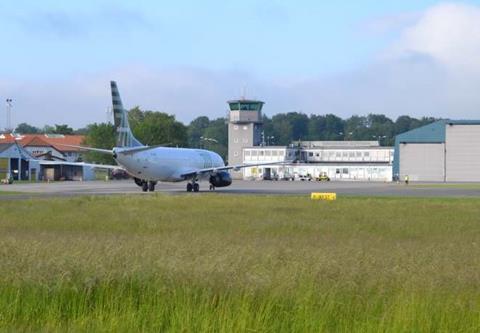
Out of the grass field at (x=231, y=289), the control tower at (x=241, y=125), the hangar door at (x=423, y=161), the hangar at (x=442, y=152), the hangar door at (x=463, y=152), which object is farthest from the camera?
the control tower at (x=241, y=125)

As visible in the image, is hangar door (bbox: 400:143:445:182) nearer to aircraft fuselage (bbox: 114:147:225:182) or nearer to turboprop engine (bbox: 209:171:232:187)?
turboprop engine (bbox: 209:171:232:187)

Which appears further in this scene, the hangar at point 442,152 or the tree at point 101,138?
the tree at point 101,138

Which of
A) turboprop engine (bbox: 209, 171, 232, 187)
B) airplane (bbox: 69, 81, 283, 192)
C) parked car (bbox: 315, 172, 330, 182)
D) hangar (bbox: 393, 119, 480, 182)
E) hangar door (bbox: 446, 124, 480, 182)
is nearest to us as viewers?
airplane (bbox: 69, 81, 283, 192)

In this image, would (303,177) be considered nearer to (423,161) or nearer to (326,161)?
(326,161)

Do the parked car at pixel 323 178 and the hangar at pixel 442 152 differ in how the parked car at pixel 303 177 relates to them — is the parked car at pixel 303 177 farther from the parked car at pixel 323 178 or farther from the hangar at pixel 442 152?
the hangar at pixel 442 152

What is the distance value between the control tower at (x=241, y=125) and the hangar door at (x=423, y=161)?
1230 inches

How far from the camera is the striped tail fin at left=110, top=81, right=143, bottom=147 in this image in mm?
67312

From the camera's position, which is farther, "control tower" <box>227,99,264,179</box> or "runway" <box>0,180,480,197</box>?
"control tower" <box>227,99,264,179</box>

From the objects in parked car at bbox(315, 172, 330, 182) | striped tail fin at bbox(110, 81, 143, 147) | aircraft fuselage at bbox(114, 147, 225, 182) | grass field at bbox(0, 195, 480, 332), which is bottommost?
parked car at bbox(315, 172, 330, 182)

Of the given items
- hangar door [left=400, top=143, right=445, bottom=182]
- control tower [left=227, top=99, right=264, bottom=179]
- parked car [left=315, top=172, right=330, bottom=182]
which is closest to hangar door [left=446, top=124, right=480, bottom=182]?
hangar door [left=400, top=143, right=445, bottom=182]

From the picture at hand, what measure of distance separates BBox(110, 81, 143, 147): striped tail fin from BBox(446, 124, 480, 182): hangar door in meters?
77.9

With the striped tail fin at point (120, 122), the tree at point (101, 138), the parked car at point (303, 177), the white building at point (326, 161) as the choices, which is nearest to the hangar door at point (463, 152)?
the white building at point (326, 161)

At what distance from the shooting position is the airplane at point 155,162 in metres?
67.1

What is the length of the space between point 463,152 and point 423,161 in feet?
21.8
